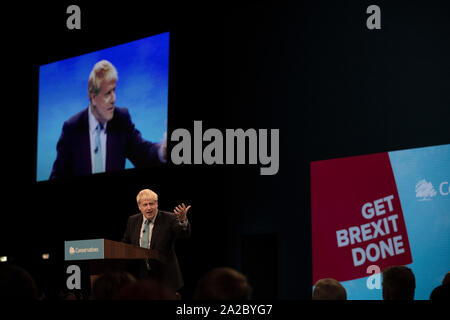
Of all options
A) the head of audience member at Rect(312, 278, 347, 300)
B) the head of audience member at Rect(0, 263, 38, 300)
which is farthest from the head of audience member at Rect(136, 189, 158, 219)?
the head of audience member at Rect(0, 263, 38, 300)

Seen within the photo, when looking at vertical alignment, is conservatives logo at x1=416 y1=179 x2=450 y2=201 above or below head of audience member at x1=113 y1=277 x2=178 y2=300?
above

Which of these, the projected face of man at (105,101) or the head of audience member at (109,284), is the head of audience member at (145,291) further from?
the projected face of man at (105,101)

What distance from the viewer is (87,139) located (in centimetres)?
682

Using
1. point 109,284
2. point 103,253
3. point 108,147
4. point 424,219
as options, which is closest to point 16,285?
point 109,284

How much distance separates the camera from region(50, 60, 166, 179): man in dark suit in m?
6.43

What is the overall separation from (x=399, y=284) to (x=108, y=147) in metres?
4.54

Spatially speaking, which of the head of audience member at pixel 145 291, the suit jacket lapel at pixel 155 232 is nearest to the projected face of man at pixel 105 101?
the suit jacket lapel at pixel 155 232

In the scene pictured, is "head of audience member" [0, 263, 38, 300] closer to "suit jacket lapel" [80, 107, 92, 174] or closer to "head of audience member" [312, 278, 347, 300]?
"head of audience member" [312, 278, 347, 300]

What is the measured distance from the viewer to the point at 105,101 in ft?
22.1

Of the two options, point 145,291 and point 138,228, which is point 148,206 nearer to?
point 138,228

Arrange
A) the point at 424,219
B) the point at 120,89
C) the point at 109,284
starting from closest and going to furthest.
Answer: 1. the point at 109,284
2. the point at 424,219
3. the point at 120,89

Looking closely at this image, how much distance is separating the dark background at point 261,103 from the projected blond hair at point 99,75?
1.01 feet
